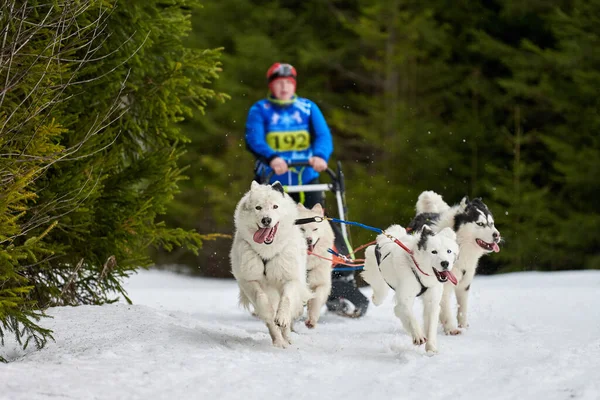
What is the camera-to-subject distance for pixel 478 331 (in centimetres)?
→ 729

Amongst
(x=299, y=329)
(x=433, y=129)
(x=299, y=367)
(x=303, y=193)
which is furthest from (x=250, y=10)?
(x=299, y=367)

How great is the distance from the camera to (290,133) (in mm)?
8672

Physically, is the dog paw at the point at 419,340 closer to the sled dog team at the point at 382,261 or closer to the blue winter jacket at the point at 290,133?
the sled dog team at the point at 382,261

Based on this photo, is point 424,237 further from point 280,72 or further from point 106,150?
point 280,72

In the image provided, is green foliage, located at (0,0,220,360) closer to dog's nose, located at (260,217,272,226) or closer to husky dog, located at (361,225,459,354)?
dog's nose, located at (260,217,272,226)

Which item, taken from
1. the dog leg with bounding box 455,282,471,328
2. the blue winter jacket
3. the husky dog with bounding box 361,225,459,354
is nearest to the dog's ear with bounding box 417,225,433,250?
the husky dog with bounding box 361,225,459,354

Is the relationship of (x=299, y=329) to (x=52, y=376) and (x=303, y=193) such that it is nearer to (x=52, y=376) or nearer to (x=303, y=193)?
(x=303, y=193)

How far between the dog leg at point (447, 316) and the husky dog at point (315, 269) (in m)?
1.14

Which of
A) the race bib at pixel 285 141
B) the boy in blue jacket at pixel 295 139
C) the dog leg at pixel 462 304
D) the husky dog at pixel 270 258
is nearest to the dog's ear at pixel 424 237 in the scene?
the husky dog at pixel 270 258

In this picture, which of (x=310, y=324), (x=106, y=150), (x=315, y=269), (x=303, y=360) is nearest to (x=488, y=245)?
(x=315, y=269)

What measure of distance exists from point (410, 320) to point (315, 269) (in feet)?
6.10

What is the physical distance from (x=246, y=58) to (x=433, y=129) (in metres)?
6.45

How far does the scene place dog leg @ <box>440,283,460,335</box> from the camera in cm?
711

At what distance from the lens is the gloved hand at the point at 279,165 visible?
26.5ft
